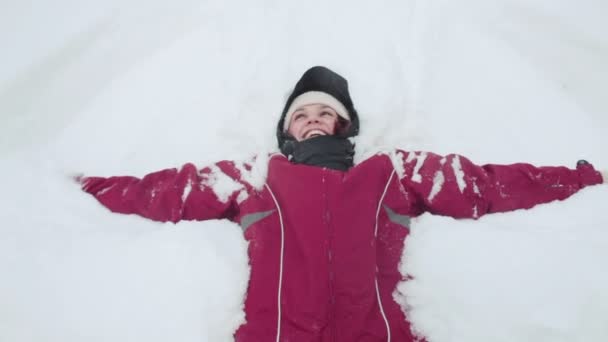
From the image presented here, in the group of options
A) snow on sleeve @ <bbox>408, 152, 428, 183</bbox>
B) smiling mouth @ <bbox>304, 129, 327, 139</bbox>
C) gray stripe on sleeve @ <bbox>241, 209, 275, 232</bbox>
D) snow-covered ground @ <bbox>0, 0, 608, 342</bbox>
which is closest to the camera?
snow-covered ground @ <bbox>0, 0, 608, 342</bbox>

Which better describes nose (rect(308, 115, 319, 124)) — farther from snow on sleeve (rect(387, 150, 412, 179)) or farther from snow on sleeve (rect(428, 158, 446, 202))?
snow on sleeve (rect(428, 158, 446, 202))

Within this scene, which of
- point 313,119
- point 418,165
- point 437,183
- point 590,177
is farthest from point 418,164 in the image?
point 590,177

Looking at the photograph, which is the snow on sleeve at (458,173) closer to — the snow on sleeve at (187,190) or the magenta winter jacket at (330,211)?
the magenta winter jacket at (330,211)

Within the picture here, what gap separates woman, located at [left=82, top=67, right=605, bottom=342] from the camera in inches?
43.9

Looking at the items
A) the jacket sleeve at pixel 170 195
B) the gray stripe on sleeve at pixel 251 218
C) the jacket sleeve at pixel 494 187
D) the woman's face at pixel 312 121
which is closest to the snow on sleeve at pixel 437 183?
the jacket sleeve at pixel 494 187

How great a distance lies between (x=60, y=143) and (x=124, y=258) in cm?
78

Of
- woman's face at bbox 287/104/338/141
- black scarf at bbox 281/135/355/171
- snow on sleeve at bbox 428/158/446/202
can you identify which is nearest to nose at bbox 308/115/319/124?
woman's face at bbox 287/104/338/141

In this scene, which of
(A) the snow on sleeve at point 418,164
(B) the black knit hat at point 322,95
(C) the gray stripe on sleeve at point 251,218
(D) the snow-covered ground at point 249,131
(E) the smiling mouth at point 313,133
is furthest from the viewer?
(B) the black knit hat at point 322,95

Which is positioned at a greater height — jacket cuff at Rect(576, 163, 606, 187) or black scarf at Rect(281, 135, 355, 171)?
black scarf at Rect(281, 135, 355, 171)

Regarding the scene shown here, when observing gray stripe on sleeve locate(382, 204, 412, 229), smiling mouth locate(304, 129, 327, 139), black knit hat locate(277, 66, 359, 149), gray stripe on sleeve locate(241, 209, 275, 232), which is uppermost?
black knit hat locate(277, 66, 359, 149)

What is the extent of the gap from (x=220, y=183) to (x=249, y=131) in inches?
15.6

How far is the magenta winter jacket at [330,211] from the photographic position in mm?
1110

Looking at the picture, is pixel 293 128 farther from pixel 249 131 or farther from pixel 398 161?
pixel 398 161

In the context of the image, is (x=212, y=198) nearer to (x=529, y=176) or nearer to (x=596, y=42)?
(x=529, y=176)
